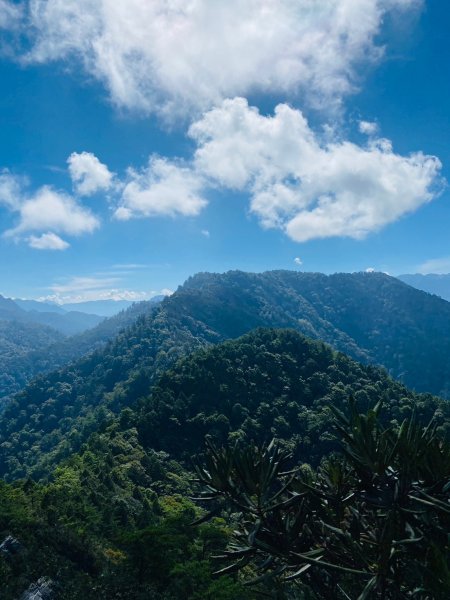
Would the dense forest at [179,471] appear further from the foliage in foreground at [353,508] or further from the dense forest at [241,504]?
the foliage in foreground at [353,508]

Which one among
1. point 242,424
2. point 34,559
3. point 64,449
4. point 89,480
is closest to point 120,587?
point 34,559

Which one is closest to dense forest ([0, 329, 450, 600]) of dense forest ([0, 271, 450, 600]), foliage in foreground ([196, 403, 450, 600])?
dense forest ([0, 271, 450, 600])

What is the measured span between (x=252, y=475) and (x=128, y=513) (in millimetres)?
58215

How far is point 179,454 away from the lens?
97.5 metres

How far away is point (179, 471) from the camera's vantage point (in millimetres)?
87438

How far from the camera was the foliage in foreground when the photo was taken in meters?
7.04

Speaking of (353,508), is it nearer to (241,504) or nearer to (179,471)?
(241,504)

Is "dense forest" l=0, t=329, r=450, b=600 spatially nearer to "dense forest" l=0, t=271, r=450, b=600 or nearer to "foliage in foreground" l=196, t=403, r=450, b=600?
"dense forest" l=0, t=271, r=450, b=600

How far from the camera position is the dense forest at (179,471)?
27.7 metres

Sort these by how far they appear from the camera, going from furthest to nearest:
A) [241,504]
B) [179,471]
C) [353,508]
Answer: [179,471] → [353,508] → [241,504]

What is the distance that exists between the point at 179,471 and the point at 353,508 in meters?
85.6

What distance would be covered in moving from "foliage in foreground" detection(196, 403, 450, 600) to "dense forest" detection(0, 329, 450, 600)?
341mm

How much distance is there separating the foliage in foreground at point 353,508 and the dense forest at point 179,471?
341 mm

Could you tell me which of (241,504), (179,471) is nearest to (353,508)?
(241,504)
